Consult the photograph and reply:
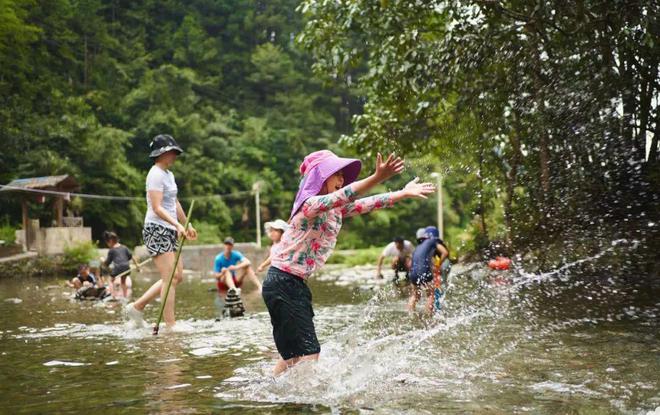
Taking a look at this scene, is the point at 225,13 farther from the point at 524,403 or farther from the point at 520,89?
the point at 524,403

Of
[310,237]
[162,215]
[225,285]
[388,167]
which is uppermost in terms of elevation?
[388,167]

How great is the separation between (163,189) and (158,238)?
0.51m

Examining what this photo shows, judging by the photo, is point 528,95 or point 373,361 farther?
point 528,95

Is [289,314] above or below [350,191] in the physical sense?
below

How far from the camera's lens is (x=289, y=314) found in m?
4.62

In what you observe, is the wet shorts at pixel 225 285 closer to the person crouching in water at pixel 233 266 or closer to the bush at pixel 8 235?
the person crouching in water at pixel 233 266

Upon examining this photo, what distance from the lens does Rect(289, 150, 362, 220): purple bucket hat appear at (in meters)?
4.61

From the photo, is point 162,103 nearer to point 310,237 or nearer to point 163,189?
point 163,189

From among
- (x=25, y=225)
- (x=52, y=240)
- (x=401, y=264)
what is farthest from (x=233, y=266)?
(x=25, y=225)

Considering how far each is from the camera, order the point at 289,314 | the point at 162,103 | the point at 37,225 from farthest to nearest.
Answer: the point at 162,103, the point at 37,225, the point at 289,314

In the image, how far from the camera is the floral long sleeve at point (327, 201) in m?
4.32

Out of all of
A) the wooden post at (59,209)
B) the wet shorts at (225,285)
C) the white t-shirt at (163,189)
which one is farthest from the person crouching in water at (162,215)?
the wooden post at (59,209)

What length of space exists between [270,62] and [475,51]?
48805mm

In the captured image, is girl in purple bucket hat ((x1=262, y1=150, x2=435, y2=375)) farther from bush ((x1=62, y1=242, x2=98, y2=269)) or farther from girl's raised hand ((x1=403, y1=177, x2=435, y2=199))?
bush ((x1=62, y1=242, x2=98, y2=269))
